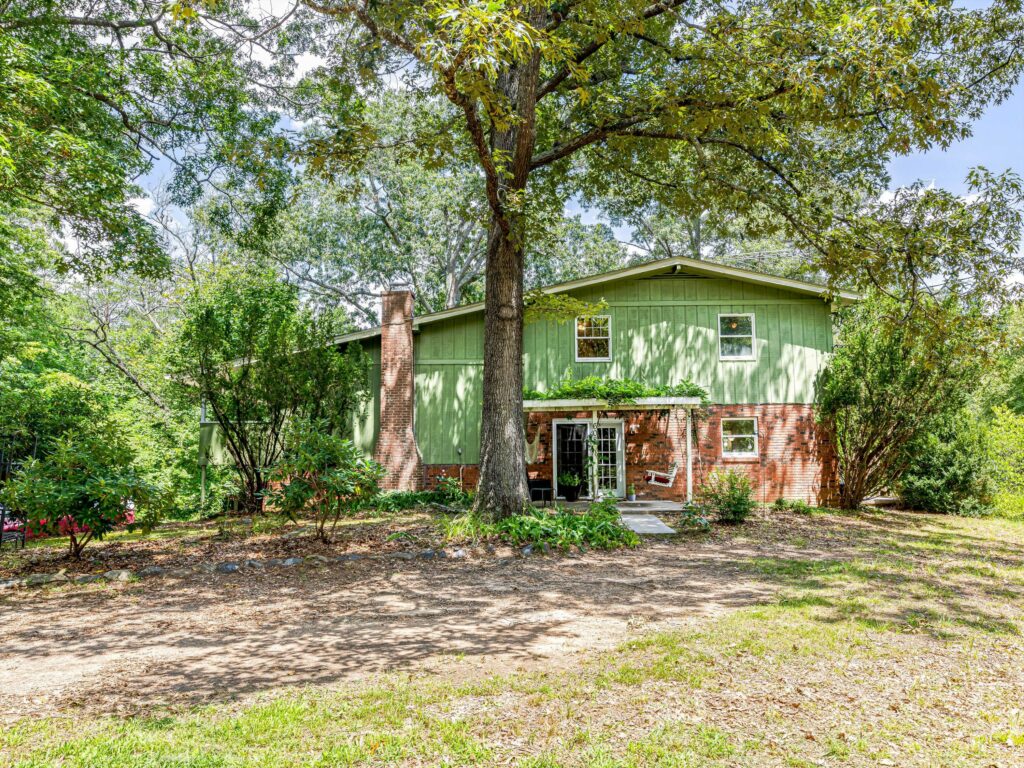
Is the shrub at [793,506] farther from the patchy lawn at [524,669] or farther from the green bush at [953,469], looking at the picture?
the patchy lawn at [524,669]

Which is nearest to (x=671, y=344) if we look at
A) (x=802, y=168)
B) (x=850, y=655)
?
(x=802, y=168)

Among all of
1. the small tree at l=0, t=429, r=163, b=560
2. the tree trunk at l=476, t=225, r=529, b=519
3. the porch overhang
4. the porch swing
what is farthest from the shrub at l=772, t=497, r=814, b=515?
the small tree at l=0, t=429, r=163, b=560

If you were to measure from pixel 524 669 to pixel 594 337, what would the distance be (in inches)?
485

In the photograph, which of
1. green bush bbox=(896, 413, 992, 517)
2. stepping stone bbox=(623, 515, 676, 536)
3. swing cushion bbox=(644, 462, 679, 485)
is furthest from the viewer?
swing cushion bbox=(644, 462, 679, 485)

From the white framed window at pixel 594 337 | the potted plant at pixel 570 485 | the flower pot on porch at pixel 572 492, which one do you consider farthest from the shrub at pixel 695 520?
the white framed window at pixel 594 337

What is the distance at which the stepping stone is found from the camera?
36.8 ft

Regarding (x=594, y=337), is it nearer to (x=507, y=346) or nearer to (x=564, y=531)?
(x=507, y=346)

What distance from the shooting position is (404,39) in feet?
32.7

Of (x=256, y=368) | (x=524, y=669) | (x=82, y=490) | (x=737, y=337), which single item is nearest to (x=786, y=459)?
(x=737, y=337)

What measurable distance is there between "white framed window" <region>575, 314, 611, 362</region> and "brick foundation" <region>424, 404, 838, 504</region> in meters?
1.55

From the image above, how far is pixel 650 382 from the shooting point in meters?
16.0

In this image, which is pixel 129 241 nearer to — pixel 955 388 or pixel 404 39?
pixel 404 39

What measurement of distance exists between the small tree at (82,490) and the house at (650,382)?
7.23m

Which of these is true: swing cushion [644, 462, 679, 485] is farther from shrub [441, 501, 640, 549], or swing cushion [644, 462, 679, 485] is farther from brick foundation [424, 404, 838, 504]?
shrub [441, 501, 640, 549]
